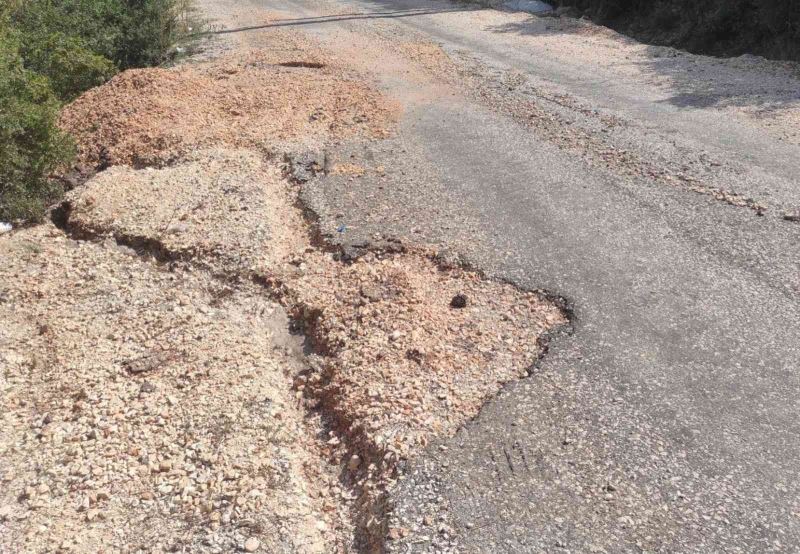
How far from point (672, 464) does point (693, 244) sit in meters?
2.43

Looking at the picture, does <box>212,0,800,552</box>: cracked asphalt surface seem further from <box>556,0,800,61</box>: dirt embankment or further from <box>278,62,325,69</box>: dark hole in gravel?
<box>556,0,800,61</box>: dirt embankment

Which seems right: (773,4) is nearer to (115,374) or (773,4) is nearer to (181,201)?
(181,201)

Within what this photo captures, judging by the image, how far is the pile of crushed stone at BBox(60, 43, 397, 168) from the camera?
720 cm

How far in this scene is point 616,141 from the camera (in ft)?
23.9

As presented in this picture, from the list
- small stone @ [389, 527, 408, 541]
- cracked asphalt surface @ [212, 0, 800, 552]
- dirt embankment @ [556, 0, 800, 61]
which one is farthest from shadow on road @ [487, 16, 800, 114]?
small stone @ [389, 527, 408, 541]

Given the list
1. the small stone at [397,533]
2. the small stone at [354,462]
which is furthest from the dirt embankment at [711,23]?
the small stone at [397,533]

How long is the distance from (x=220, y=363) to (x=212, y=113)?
4.56 metres

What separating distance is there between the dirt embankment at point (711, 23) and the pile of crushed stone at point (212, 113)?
8.58 m

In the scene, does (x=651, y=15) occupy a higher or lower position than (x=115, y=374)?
higher

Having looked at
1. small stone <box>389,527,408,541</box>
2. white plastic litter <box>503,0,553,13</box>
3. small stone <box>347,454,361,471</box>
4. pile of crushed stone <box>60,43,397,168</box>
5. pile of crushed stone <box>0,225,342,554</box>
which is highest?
white plastic litter <box>503,0,553,13</box>

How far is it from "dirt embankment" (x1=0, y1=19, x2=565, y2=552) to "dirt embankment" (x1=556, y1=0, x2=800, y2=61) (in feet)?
36.0

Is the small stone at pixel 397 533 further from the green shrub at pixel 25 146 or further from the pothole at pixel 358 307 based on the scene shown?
the green shrub at pixel 25 146

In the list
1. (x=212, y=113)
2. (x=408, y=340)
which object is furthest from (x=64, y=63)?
(x=408, y=340)

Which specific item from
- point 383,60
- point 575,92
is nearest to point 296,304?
point 575,92
